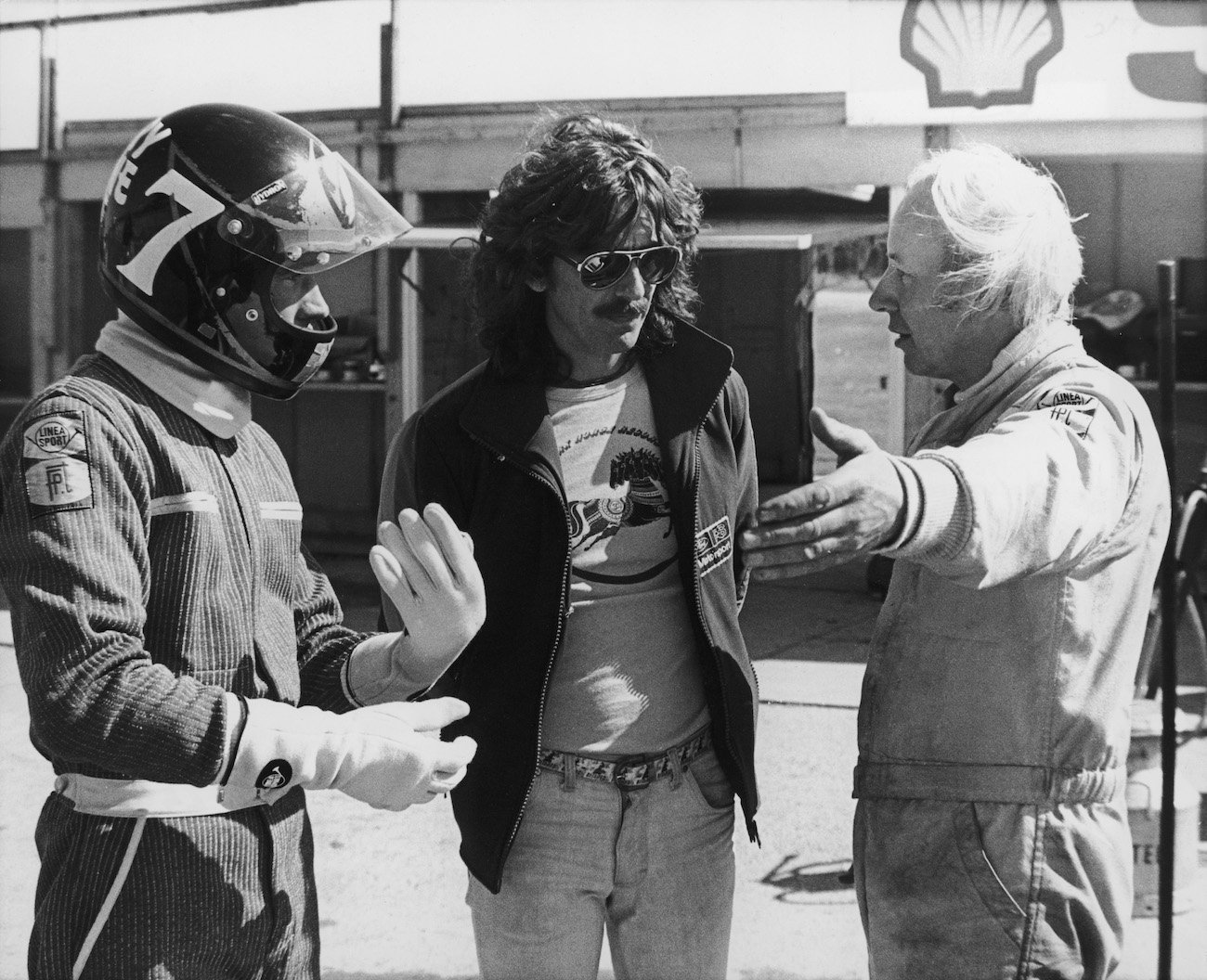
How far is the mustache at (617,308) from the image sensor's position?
2502 millimetres

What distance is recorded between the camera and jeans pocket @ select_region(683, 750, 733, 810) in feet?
8.21

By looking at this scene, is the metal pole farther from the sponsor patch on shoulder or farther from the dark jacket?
the dark jacket

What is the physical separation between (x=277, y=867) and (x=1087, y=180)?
12312 millimetres

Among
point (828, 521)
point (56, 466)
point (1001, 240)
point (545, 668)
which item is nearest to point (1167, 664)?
point (1001, 240)

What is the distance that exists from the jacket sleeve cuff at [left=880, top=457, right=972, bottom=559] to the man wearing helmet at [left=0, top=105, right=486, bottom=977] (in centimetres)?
64

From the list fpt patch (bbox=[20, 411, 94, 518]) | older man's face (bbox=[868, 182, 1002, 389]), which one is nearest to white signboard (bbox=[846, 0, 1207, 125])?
older man's face (bbox=[868, 182, 1002, 389])

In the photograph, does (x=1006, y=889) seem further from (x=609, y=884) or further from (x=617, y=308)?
(x=617, y=308)

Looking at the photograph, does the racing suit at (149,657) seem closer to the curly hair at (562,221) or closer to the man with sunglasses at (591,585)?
the man with sunglasses at (591,585)

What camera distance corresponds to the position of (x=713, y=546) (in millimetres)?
2527

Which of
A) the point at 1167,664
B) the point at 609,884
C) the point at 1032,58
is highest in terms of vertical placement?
the point at 1032,58

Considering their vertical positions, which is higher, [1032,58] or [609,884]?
[1032,58]

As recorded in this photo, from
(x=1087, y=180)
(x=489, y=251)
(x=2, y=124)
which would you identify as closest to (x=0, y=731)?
Answer: (x=489, y=251)

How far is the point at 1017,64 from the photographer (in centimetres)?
895

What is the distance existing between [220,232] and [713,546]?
40.4 inches
